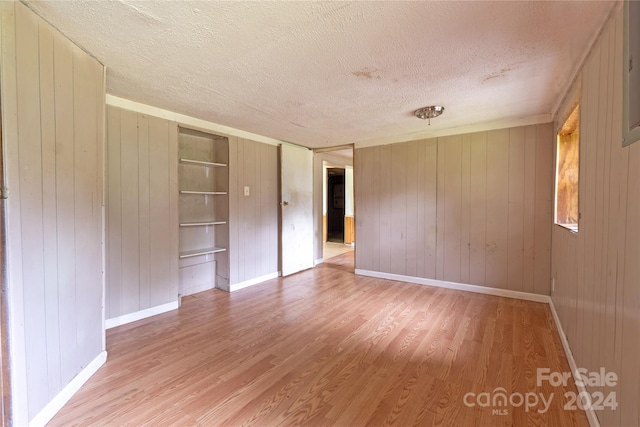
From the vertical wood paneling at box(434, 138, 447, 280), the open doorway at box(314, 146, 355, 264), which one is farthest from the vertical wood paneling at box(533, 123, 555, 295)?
the open doorway at box(314, 146, 355, 264)

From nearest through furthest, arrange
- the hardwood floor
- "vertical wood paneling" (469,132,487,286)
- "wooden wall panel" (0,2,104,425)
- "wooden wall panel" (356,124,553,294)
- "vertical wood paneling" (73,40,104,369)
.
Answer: "wooden wall panel" (0,2,104,425) → the hardwood floor → "vertical wood paneling" (73,40,104,369) → "wooden wall panel" (356,124,553,294) → "vertical wood paneling" (469,132,487,286)

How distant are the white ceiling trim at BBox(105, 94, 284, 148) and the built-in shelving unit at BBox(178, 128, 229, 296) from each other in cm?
14

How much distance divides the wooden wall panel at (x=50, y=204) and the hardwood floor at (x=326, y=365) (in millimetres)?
326

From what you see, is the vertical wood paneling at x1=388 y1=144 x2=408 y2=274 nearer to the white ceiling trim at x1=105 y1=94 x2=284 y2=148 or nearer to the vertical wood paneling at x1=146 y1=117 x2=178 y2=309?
the white ceiling trim at x1=105 y1=94 x2=284 y2=148

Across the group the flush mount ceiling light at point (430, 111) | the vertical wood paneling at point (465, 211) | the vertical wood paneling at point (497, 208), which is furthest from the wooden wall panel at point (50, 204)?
the vertical wood paneling at point (497, 208)

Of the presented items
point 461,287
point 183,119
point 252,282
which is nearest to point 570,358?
point 461,287

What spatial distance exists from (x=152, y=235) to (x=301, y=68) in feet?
7.37

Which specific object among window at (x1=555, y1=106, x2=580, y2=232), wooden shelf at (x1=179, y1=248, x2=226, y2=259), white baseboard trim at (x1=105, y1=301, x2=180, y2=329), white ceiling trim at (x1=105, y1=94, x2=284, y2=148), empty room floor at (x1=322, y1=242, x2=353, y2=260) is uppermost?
white ceiling trim at (x1=105, y1=94, x2=284, y2=148)

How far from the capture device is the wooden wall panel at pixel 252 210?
3619mm

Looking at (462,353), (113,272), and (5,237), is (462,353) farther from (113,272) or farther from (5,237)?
(113,272)

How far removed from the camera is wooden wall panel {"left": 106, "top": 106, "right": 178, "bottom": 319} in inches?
99.5

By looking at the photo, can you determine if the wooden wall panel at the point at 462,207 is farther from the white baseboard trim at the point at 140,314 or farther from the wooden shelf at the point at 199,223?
the white baseboard trim at the point at 140,314

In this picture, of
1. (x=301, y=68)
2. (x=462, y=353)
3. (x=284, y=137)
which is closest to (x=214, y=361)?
(x=462, y=353)

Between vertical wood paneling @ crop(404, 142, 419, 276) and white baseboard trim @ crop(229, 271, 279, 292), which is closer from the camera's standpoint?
white baseboard trim @ crop(229, 271, 279, 292)
